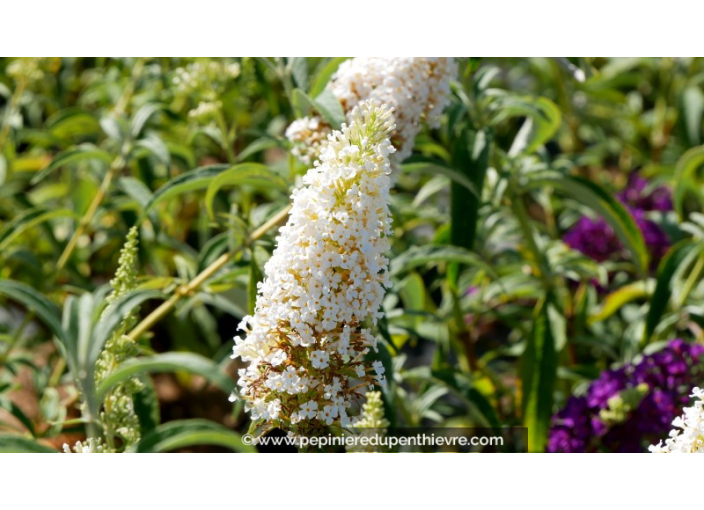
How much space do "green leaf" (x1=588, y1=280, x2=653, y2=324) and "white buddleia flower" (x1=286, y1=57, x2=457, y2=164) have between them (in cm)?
84

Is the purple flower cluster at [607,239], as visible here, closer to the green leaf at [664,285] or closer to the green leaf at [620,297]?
the green leaf at [620,297]

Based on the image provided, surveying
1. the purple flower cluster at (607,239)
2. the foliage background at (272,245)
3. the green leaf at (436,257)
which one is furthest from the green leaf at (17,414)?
the purple flower cluster at (607,239)

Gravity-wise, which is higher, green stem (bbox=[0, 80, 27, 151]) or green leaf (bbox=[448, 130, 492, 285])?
green stem (bbox=[0, 80, 27, 151])

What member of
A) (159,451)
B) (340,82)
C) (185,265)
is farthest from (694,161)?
(159,451)

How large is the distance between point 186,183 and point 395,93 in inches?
16.6

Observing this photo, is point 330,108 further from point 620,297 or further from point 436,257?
point 620,297

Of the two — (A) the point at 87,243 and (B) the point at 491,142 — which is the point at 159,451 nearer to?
(B) the point at 491,142

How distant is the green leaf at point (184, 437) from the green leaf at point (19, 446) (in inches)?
6.1

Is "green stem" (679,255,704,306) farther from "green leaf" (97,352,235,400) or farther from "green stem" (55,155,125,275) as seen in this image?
"green stem" (55,155,125,275)

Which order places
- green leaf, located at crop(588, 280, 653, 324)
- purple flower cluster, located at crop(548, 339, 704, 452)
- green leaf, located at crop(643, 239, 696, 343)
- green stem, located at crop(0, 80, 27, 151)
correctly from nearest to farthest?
purple flower cluster, located at crop(548, 339, 704, 452) → green leaf, located at crop(643, 239, 696, 343) → green leaf, located at crop(588, 280, 653, 324) → green stem, located at crop(0, 80, 27, 151)

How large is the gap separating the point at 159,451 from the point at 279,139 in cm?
62

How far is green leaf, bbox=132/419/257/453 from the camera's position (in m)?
1.37

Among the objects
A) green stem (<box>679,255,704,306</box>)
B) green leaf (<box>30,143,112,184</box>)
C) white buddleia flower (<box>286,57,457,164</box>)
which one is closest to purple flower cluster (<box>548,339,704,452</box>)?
green stem (<box>679,255,704,306</box>)

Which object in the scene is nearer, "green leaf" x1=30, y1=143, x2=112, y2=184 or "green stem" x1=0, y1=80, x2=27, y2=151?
"green leaf" x1=30, y1=143, x2=112, y2=184
